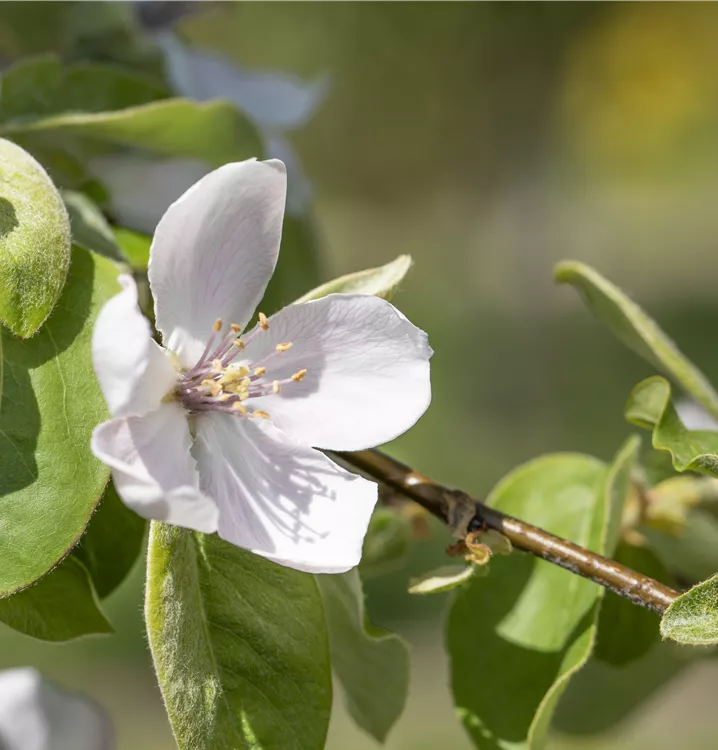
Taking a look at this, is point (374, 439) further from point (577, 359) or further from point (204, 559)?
point (577, 359)

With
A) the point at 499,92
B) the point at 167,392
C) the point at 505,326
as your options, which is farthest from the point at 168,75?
the point at 499,92

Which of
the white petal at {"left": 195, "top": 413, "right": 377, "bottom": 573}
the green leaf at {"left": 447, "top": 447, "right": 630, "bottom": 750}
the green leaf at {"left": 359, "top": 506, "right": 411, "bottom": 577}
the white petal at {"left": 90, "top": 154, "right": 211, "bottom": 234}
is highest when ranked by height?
the white petal at {"left": 90, "top": 154, "right": 211, "bottom": 234}

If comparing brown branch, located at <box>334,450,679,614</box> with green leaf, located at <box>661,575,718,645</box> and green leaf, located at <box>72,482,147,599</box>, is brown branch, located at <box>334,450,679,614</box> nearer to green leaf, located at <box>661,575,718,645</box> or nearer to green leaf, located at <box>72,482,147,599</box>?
green leaf, located at <box>661,575,718,645</box>

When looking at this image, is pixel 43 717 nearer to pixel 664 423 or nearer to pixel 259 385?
pixel 259 385

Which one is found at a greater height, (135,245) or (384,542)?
(135,245)

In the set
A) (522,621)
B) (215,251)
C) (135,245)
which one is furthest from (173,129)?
(522,621)

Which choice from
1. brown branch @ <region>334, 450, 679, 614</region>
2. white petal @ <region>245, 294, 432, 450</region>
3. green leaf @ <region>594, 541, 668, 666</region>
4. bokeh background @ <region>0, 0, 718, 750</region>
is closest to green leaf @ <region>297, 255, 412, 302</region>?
white petal @ <region>245, 294, 432, 450</region>

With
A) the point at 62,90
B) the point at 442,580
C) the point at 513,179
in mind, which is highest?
the point at 62,90
